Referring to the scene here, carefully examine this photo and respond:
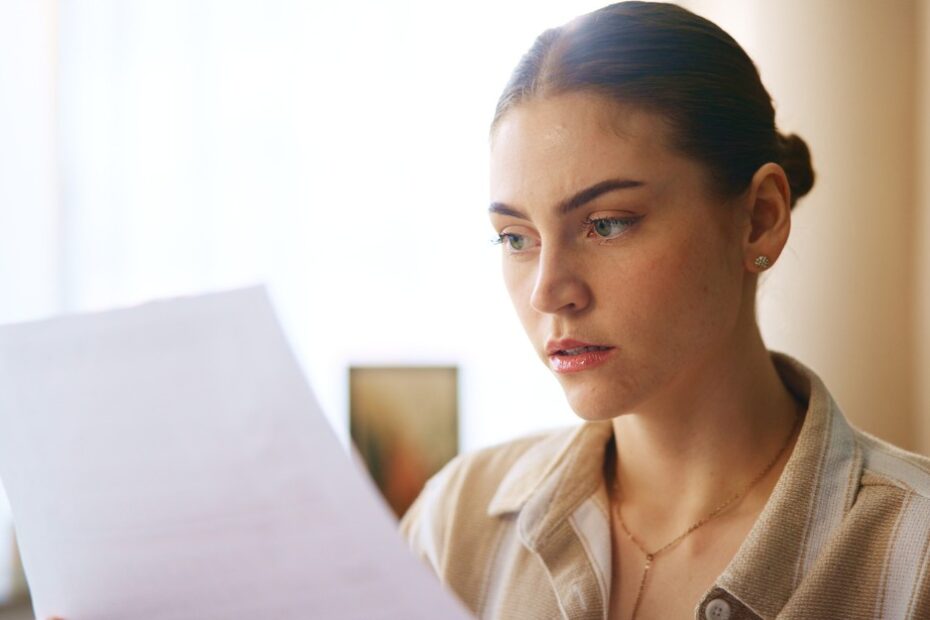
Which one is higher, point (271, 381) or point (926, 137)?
point (926, 137)

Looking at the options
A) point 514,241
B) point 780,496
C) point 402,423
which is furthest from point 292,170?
point 780,496

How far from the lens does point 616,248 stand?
959mm

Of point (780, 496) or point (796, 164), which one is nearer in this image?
point (780, 496)

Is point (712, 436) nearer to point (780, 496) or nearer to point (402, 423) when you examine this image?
point (780, 496)

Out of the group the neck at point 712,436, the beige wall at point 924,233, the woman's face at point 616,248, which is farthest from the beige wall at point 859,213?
the woman's face at point 616,248

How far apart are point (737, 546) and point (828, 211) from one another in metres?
0.71

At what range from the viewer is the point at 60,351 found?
686mm

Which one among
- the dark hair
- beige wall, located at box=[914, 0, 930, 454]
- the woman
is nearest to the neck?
the woman

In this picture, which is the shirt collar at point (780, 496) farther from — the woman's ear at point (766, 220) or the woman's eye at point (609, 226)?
the woman's eye at point (609, 226)

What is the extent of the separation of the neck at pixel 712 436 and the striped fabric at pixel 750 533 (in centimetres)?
6

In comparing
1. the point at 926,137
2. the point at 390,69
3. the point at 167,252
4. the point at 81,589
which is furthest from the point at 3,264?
the point at 926,137

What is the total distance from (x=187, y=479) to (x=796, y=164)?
2.67 feet

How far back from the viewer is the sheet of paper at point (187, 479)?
2.00 ft

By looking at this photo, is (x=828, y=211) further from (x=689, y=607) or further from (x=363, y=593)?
(x=363, y=593)
